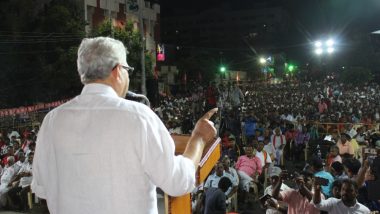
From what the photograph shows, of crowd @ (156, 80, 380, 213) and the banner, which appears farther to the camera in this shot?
the banner

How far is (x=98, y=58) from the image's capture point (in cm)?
134

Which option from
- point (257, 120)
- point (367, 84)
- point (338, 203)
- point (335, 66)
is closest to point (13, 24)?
point (257, 120)

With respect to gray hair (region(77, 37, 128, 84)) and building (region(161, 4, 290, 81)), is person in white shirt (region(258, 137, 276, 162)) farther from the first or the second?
building (region(161, 4, 290, 81))

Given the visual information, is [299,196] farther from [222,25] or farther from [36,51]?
[222,25]

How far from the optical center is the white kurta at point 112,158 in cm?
124

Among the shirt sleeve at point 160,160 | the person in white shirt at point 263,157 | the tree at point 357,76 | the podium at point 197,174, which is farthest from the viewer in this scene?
the tree at point 357,76

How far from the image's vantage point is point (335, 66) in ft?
128

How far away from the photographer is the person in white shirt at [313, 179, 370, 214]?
4.47 meters

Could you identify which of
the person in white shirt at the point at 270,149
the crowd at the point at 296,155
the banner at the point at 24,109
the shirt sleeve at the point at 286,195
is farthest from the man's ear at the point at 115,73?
the banner at the point at 24,109

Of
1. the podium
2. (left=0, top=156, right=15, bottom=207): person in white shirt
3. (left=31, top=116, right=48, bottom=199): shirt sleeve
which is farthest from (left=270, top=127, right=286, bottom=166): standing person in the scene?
(left=31, top=116, right=48, bottom=199): shirt sleeve

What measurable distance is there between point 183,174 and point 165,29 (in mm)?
71385

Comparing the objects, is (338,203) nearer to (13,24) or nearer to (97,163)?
(97,163)

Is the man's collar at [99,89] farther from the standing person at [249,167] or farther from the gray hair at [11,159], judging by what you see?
the gray hair at [11,159]

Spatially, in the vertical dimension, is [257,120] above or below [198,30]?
below
